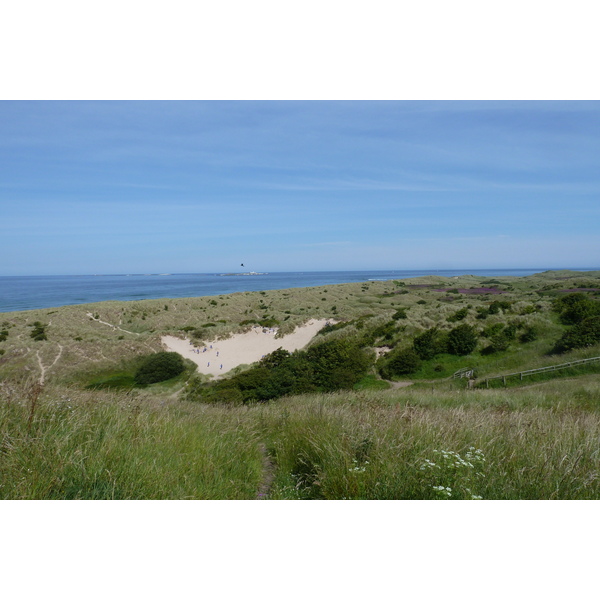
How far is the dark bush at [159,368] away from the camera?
94.7 ft

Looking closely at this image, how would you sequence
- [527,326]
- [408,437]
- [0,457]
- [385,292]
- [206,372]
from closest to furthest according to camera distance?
[0,457], [408,437], [527,326], [206,372], [385,292]

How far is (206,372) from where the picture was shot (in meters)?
31.2

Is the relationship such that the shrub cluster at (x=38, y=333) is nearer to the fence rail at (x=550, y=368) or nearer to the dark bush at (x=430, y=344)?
the dark bush at (x=430, y=344)

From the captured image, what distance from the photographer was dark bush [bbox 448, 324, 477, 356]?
68.9 ft

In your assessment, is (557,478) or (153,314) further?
(153,314)

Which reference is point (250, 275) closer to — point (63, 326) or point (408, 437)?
point (63, 326)

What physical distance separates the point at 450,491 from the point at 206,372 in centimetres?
3045

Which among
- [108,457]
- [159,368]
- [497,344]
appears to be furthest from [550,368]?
[159,368]

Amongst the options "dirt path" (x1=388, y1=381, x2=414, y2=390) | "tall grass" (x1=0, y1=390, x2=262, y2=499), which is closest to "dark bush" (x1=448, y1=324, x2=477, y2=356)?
"dirt path" (x1=388, y1=381, x2=414, y2=390)

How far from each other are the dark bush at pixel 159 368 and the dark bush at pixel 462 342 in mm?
22068

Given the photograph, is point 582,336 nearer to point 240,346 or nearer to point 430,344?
point 430,344

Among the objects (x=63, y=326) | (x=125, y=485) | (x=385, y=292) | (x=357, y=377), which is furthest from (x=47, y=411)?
(x=385, y=292)

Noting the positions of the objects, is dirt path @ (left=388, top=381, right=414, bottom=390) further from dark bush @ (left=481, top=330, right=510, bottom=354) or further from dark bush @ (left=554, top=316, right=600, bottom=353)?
dark bush @ (left=554, top=316, right=600, bottom=353)

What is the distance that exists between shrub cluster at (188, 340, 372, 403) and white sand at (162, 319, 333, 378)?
892cm
